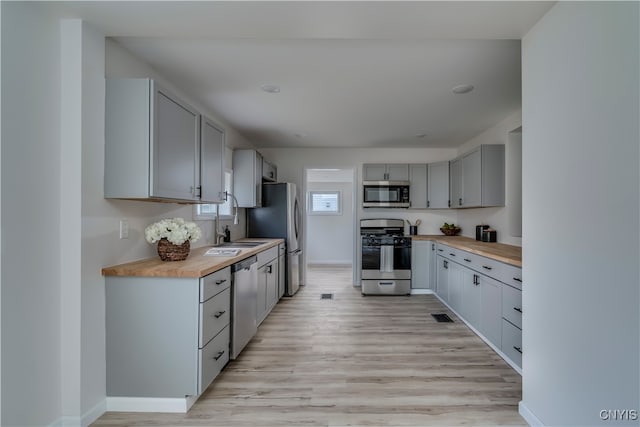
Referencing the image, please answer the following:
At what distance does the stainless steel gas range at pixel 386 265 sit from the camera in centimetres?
472

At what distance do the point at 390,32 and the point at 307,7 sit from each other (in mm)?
517

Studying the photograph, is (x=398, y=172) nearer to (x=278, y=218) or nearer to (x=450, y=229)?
(x=450, y=229)

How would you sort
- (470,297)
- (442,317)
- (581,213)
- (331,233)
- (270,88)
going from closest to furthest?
(581,213) → (270,88) → (470,297) → (442,317) → (331,233)

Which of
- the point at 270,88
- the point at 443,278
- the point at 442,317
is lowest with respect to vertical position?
the point at 442,317

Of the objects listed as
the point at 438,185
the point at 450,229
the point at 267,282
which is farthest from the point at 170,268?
the point at 450,229

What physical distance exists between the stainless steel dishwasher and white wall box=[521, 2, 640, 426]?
2003mm

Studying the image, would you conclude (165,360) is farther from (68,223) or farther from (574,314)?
(574,314)

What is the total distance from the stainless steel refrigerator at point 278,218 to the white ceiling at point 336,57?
90 cm

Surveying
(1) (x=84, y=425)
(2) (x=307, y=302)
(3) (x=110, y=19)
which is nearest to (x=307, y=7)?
(3) (x=110, y=19)

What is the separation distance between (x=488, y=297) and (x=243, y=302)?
225cm

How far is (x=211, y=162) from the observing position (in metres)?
2.74

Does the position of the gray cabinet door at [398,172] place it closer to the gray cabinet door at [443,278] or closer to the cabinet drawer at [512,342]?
the gray cabinet door at [443,278]

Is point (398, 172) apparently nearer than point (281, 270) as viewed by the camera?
No

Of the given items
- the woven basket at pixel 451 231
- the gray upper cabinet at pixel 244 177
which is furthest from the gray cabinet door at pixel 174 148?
the woven basket at pixel 451 231
